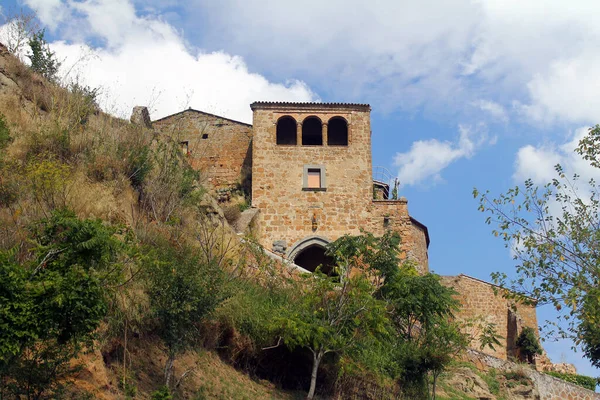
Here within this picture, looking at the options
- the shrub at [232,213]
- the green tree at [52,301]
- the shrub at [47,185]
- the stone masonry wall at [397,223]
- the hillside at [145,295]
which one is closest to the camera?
the green tree at [52,301]

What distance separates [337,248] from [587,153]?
765cm

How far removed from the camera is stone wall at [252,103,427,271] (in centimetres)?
2700

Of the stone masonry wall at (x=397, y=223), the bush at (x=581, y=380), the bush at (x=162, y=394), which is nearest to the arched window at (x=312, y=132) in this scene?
the stone masonry wall at (x=397, y=223)

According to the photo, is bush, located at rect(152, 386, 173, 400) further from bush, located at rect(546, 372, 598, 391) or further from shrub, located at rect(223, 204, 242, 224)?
bush, located at rect(546, 372, 598, 391)

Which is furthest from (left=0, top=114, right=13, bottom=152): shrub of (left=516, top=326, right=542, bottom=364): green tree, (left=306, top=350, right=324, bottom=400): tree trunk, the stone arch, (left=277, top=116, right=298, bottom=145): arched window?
(left=516, top=326, right=542, bottom=364): green tree

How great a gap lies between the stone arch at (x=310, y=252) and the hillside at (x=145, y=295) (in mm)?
5860

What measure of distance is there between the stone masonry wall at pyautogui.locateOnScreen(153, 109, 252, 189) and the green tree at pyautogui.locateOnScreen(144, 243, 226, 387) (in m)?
17.4

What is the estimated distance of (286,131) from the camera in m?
29.9

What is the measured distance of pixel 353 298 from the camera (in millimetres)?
14859

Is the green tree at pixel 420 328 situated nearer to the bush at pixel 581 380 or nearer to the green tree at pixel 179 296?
the green tree at pixel 179 296

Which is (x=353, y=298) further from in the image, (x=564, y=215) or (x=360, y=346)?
(x=564, y=215)

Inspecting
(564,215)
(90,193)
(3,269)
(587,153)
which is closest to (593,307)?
(564,215)

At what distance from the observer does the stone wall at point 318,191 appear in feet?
88.6

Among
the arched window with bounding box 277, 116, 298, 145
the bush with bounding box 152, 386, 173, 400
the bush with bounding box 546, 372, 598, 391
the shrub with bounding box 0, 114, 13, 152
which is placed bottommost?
the bush with bounding box 546, 372, 598, 391
